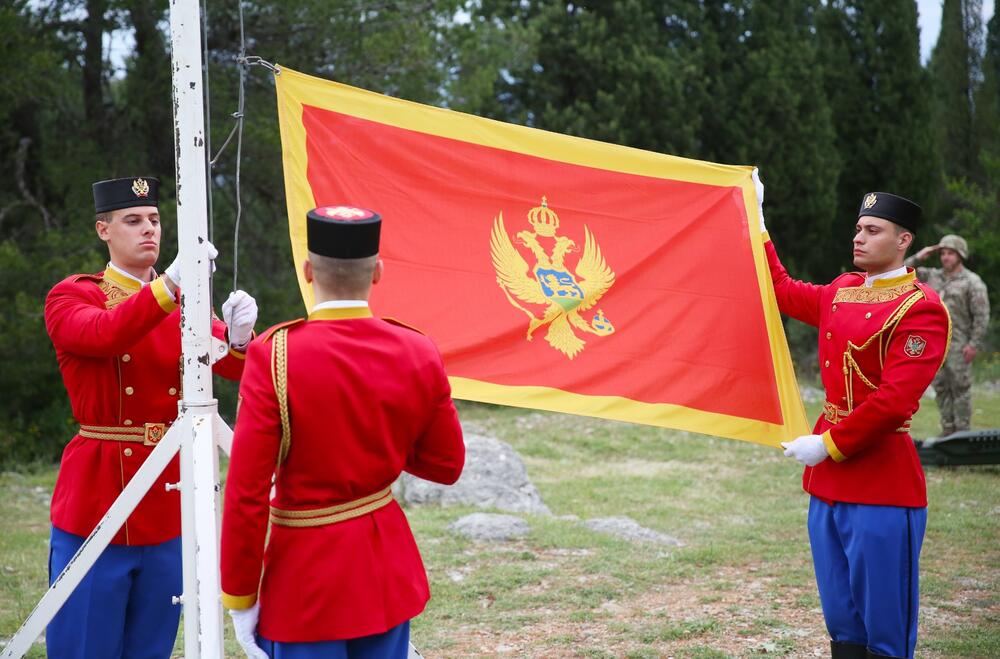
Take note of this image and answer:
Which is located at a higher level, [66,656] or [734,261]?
[734,261]

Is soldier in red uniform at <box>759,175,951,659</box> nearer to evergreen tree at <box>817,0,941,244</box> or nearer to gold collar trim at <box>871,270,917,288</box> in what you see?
gold collar trim at <box>871,270,917,288</box>

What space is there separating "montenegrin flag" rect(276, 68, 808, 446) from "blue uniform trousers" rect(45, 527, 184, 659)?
1.18m

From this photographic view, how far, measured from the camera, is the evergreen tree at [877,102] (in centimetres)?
1867

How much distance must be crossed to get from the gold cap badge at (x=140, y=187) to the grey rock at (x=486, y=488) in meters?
4.41

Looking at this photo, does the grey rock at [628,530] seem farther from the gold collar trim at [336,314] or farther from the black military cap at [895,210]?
the gold collar trim at [336,314]

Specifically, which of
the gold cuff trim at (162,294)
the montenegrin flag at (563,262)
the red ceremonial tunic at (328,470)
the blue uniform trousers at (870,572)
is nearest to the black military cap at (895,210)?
the montenegrin flag at (563,262)

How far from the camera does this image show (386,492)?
8.59 ft

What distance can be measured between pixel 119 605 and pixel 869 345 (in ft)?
8.70

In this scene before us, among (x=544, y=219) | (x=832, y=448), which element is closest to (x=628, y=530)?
(x=544, y=219)

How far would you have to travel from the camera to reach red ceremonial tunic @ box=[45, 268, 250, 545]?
327cm

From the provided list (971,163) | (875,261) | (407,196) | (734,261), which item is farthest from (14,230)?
(971,163)

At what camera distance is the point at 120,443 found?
10.8 ft

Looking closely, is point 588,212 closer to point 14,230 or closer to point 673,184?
point 673,184

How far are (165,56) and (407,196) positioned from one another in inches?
295
